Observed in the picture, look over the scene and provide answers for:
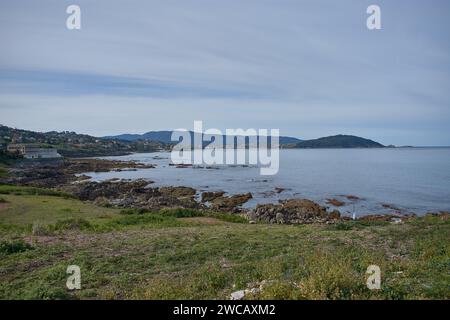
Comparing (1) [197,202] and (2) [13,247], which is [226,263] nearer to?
(2) [13,247]

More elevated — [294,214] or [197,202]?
[294,214]

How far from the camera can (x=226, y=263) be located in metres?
10.1

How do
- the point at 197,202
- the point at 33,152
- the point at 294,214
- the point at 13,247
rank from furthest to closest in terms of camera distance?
the point at 33,152 → the point at 197,202 → the point at 294,214 → the point at 13,247

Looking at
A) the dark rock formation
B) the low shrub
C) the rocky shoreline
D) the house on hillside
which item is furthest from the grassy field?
the house on hillside

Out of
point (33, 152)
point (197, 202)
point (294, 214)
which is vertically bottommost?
point (197, 202)

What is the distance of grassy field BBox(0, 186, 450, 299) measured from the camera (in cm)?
634

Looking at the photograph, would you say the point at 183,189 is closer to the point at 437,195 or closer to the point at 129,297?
the point at 437,195

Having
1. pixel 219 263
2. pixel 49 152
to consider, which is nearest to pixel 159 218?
pixel 219 263

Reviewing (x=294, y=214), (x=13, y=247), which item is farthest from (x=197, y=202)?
(x=13, y=247)

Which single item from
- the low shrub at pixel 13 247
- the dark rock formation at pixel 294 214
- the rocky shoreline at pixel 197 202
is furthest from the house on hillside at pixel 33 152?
the low shrub at pixel 13 247

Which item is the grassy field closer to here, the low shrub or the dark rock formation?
the low shrub

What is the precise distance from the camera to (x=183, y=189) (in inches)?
2015
